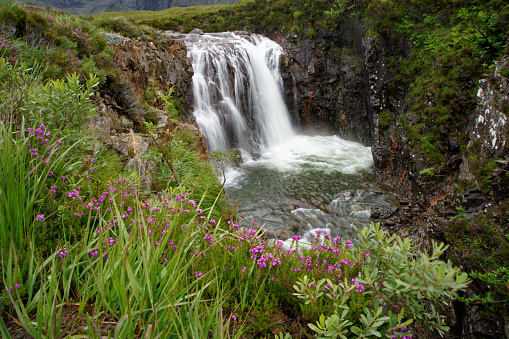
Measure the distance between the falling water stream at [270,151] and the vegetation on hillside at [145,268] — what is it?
17.7ft

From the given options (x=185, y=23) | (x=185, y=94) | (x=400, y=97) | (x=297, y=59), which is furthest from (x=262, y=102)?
(x=185, y=23)

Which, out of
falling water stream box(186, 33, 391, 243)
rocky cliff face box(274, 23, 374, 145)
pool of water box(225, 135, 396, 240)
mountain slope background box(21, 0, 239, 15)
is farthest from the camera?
mountain slope background box(21, 0, 239, 15)

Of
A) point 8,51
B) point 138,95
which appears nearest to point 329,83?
point 138,95

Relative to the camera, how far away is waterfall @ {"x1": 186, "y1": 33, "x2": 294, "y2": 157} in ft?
43.3

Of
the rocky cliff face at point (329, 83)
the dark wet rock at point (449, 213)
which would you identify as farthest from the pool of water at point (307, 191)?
the rocky cliff face at point (329, 83)

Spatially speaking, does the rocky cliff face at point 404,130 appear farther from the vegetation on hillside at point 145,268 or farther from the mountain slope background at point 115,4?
the mountain slope background at point 115,4

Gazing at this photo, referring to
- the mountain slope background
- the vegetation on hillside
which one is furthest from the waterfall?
the mountain slope background

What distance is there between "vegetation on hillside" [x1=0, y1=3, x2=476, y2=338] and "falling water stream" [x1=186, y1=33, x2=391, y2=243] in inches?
212

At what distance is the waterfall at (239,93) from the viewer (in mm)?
13195

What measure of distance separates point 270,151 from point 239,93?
148 inches

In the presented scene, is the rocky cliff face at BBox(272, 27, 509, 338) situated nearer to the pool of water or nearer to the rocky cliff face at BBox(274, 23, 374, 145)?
the rocky cliff face at BBox(274, 23, 374, 145)

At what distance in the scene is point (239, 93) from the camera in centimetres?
1516

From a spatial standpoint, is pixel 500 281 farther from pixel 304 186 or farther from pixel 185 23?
pixel 185 23

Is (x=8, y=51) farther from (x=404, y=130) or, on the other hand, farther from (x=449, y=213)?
(x=404, y=130)
